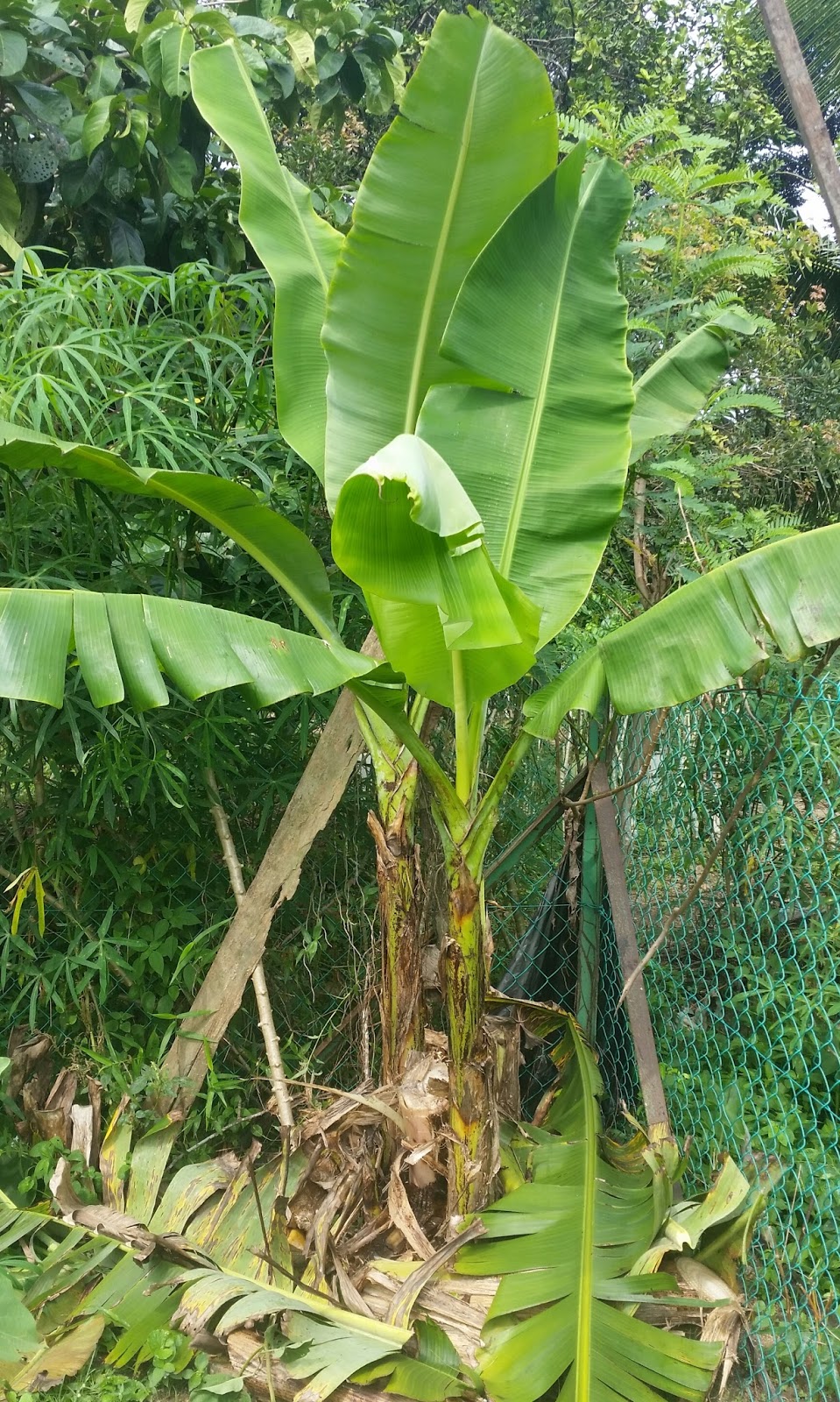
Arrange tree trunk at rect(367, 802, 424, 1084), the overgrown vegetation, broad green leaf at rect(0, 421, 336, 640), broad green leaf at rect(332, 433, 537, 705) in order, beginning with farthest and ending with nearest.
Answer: the overgrown vegetation, tree trunk at rect(367, 802, 424, 1084), broad green leaf at rect(0, 421, 336, 640), broad green leaf at rect(332, 433, 537, 705)

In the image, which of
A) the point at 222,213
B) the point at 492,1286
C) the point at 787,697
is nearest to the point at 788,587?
the point at 787,697

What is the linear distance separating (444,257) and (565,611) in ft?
3.05

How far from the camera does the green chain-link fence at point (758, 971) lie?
84.0 inches

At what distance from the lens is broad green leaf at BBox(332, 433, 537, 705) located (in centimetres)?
155

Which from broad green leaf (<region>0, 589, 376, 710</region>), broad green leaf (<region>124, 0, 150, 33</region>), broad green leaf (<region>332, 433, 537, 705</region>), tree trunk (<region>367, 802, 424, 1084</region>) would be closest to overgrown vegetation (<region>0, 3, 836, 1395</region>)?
tree trunk (<region>367, 802, 424, 1084</region>)

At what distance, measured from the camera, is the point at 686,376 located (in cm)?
282

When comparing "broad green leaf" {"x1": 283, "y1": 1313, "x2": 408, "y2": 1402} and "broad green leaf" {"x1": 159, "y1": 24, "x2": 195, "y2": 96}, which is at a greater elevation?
"broad green leaf" {"x1": 159, "y1": 24, "x2": 195, "y2": 96}

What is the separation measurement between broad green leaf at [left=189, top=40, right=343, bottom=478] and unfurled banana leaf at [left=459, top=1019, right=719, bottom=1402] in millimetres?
1944

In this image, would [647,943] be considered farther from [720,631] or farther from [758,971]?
[720,631]

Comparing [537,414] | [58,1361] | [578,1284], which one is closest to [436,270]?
[537,414]

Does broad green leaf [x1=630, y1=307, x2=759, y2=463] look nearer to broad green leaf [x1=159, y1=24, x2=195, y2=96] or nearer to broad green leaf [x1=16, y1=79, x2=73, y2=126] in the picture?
broad green leaf [x1=159, y1=24, x2=195, y2=96]

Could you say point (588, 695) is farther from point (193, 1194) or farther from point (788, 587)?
point (193, 1194)

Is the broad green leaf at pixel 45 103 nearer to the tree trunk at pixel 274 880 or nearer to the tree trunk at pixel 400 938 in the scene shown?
the tree trunk at pixel 274 880

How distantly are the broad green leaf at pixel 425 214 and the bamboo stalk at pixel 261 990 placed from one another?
117 cm
